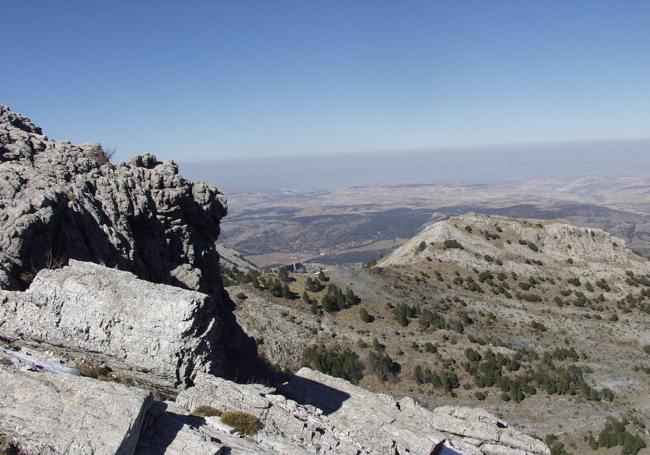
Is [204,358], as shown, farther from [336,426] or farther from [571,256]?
[571,256]

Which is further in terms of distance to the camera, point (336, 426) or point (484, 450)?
point (484, 450)

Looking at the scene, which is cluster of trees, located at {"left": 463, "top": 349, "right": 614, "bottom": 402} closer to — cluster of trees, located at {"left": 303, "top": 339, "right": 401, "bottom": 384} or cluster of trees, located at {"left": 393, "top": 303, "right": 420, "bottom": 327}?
cluster of trees, located at {"left": 393, "top": 303, "right": 420, "bottom": 327}

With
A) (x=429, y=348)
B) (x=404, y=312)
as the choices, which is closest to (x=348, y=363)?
(x=429, y=348)

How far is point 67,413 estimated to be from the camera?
9.41 meters

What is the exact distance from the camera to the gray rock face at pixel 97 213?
14672mm

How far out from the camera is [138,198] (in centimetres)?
2012

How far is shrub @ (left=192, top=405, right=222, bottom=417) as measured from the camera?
12.4m

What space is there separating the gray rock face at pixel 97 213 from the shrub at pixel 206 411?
6501mm

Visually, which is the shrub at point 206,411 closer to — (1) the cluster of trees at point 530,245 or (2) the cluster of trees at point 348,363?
(2) the cluster of trees at point 348,363

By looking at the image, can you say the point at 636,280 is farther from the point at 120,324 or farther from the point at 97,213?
the point at 120,324

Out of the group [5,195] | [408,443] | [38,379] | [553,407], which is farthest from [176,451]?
[553,407]

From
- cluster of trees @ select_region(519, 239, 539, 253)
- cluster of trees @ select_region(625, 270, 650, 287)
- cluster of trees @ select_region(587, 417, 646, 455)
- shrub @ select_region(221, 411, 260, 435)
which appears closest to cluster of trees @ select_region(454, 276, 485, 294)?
cluster of trees @ select_region(519, 239, 539, 253)

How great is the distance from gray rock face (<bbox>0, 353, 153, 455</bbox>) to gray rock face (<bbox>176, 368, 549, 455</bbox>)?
2.97 meters

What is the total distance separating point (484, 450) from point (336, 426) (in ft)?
26.3
